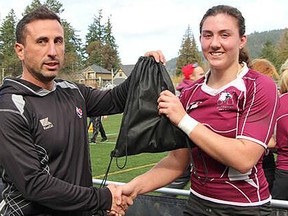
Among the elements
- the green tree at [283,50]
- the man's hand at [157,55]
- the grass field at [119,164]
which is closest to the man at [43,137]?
the man's hand at [157,55]

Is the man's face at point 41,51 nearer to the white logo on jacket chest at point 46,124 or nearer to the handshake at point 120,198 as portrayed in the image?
the white logo on jacket chest at point 46,124

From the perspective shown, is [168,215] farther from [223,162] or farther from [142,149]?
[223,162]

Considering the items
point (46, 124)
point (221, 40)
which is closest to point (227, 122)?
point (221, 40)

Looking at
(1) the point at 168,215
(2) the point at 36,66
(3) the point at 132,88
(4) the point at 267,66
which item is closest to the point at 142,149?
(3) the point at 132,88

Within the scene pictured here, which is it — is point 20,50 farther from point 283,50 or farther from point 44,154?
point 283,50

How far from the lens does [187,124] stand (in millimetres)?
2215

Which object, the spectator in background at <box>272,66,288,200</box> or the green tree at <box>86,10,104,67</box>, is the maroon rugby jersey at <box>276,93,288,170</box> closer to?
the spectator in background at <box>272,66,288,200</box>

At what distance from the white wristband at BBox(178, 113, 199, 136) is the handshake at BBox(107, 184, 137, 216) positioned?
2.07 ft

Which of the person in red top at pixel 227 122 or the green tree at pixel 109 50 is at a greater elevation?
the person in red top at pixel 227 122

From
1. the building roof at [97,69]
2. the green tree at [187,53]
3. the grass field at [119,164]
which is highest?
the grass field at [119,164]

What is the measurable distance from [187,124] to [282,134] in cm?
225

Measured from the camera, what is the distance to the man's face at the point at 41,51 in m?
2.49

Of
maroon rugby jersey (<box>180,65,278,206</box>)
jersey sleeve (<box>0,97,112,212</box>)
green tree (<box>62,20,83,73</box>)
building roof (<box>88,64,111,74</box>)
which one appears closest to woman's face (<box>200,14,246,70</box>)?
maroon rugby jersey (<box>180,65,278,206</box>)

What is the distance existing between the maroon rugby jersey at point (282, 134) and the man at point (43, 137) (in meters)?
2.07
